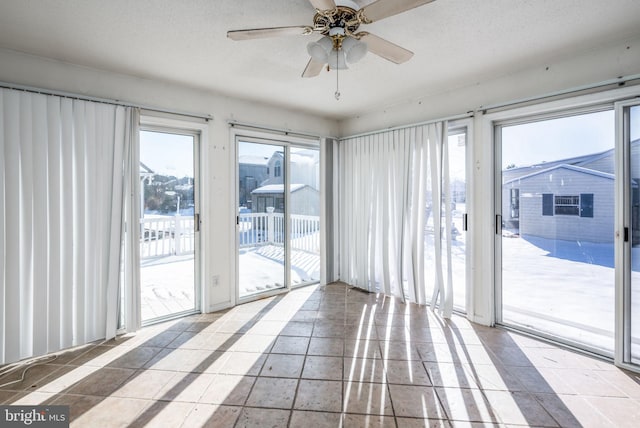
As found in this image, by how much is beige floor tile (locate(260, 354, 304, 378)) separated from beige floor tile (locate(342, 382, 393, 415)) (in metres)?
0.40

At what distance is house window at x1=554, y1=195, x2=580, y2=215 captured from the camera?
2.58 meters

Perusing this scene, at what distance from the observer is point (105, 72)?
8.84 feet

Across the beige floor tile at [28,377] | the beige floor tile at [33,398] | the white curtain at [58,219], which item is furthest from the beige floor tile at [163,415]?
the white curtain at [58,219]

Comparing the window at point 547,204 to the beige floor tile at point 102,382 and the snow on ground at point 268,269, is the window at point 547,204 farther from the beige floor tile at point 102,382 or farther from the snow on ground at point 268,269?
the beige floor tile at point 102,382

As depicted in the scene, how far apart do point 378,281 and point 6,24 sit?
4122mm

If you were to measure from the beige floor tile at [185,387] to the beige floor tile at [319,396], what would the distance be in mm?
656

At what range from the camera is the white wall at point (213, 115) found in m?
2.58

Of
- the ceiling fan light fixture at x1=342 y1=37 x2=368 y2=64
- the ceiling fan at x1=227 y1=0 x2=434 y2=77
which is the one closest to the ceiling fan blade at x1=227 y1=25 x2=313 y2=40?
the ceiling fan at x1=227 y1=0 x2=434 y2=77

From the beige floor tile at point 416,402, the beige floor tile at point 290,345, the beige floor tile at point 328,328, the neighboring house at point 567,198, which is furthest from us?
the beige floor tile at point 328,328

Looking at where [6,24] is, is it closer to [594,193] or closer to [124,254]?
[124,254]

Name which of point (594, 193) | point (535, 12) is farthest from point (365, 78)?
point (594, 193)

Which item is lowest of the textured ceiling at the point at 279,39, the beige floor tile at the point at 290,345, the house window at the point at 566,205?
the beige floor tile at the point at 290,345

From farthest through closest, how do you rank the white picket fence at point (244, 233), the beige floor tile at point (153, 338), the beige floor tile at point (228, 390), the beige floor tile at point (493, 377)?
1. the white picket fence at point (244, 233)
2. the beige floor tile at point (153, 338)
3. the beige floor tile at point (493, 377)
4. the beige floor tile at point (228, 390)

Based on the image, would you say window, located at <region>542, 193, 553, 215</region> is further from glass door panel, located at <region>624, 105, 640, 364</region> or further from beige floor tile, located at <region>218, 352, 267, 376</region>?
beige floor tile, located at <region>218, 352, 267, 376</region>
